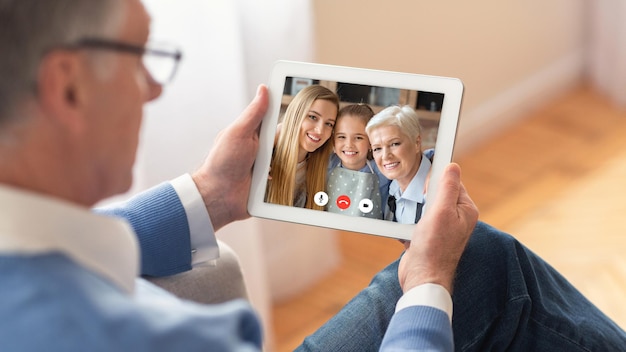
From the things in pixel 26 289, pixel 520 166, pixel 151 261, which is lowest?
pixel 520 166

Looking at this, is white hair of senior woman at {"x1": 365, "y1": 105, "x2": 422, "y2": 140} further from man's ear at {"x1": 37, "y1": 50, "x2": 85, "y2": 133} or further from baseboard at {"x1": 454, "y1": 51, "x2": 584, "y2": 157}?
baseboard at {"x1": 454, "y1": 51, "x2": 584, "y2": 157}

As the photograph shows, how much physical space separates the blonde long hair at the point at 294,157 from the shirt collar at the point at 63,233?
37cm

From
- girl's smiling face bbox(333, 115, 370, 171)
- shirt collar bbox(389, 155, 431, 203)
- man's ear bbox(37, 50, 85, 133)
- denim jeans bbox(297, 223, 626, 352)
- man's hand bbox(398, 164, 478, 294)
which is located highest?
man's ear bbox(37, 50, 85, 133)

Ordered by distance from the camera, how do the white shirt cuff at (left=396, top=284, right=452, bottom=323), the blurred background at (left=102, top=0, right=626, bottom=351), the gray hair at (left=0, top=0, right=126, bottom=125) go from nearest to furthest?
the gray hair at (left=0, top=0, right=126, bottom=125), the white shirt cuff at (left=396, top=284, right=452, bottom=323), the blurred background at (left=102, top=0, right=626, bottom=351)

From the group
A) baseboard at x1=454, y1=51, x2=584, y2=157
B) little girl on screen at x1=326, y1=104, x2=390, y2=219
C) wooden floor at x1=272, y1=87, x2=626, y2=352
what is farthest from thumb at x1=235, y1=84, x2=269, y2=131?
baseboard at x1=454, y1=51, x2=584, y2=157

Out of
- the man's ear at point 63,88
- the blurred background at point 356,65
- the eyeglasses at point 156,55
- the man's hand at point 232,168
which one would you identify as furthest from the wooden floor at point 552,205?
the man's ear at point 63,88

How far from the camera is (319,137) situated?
1164mm

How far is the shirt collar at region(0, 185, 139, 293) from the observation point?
28.3 inches

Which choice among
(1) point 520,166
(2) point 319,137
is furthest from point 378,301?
(1) point 520,166

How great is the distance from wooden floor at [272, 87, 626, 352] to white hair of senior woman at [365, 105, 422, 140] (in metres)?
0.90

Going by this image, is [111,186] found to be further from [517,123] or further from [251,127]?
[517,123]

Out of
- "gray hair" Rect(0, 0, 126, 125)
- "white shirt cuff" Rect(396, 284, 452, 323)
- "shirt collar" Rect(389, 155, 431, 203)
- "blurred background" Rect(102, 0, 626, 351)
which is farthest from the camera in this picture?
"blurred background" Rect(102, 0, 626, 351)

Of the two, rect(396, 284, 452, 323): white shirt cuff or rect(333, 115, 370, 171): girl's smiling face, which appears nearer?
rect(396, 284, 452, 323): white shirt cuff

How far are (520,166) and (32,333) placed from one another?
1.89 meters
